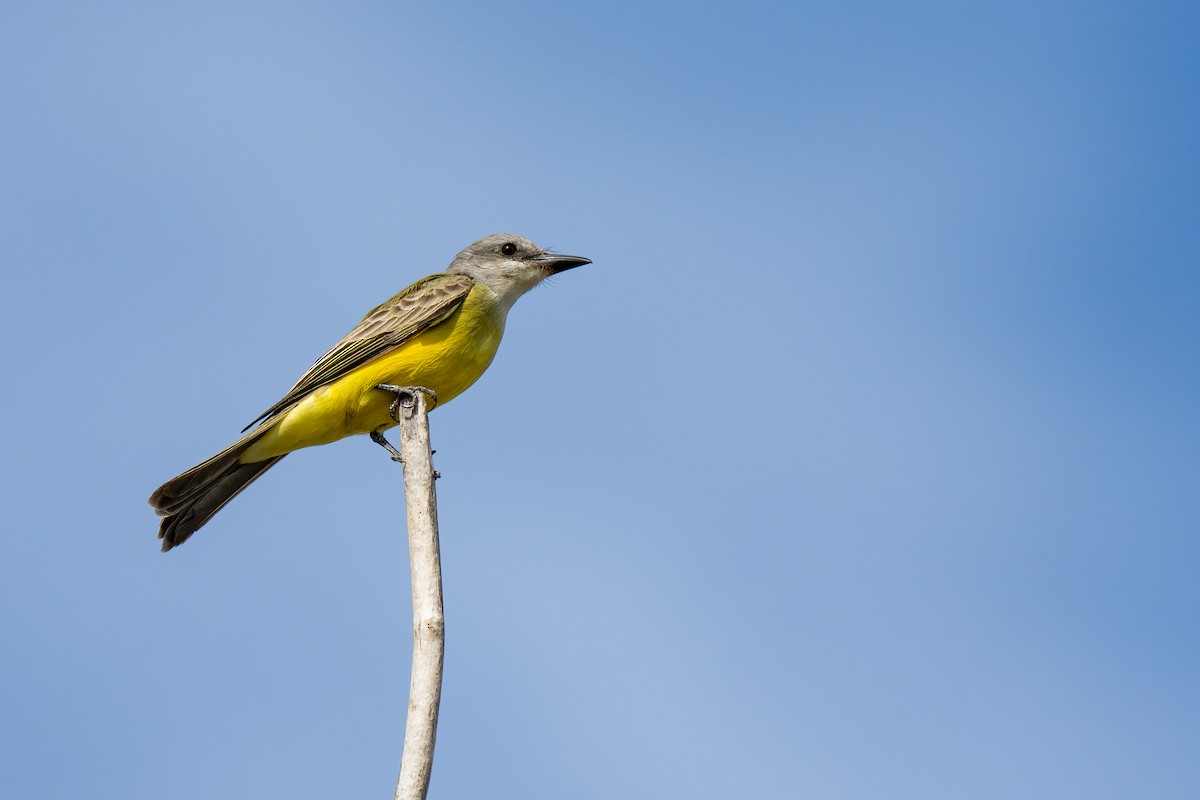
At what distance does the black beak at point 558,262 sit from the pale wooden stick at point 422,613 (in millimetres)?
3618

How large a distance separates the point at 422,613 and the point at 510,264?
5229mm

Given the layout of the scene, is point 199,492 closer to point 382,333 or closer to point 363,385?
point 363,385

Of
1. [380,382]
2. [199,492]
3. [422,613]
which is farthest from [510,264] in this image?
[422,613]

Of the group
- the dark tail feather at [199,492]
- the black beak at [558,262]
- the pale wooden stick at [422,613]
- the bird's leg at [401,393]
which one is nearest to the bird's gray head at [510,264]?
the black beak at [558,262]

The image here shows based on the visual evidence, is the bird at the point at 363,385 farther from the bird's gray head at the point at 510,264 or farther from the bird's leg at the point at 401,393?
the bird's gray head at the point at 510,264

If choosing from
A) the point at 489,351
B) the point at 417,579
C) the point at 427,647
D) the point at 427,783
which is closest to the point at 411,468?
the point at 417,579

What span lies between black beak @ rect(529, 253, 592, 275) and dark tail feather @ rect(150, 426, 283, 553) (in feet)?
9.76

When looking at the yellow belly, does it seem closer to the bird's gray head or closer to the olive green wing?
the olive green wing

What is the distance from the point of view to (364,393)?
30.9 ft

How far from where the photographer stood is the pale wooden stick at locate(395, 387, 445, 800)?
568 cm

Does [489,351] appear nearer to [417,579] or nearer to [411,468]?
[411,468]

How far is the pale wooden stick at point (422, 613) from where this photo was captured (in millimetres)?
5676

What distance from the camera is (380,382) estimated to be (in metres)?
9.41

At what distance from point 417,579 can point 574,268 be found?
513cm
